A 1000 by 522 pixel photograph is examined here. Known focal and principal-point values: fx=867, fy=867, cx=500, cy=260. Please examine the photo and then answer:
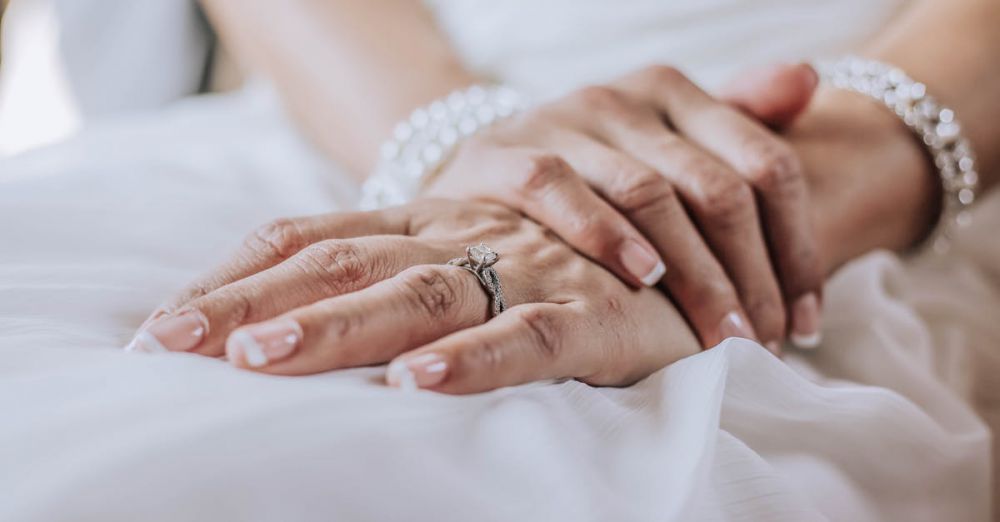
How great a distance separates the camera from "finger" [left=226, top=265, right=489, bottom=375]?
1.26 ft

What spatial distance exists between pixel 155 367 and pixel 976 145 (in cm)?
72

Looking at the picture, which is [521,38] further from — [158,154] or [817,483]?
[817,483]

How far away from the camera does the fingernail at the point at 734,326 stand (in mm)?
558

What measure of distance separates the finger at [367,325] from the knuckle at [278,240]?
8cm

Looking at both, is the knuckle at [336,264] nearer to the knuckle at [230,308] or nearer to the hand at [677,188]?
the knuckle at [230,308]

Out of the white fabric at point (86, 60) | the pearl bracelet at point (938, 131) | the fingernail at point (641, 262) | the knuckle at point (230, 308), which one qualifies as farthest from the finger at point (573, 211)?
the white fabric at point (86, 60)

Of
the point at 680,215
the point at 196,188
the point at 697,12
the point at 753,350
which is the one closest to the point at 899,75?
the point at 697,12

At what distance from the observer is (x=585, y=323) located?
48cm

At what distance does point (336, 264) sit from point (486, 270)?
82mm

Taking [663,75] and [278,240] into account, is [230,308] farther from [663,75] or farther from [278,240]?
[663,75]

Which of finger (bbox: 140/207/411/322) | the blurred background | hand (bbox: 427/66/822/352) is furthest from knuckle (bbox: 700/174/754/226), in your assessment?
the blurred background

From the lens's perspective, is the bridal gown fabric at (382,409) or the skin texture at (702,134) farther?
the skin texture at (702,134)

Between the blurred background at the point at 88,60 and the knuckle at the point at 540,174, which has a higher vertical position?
the blurred background at the point at 88,60

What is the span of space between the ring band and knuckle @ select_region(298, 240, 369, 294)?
0.17 ft
